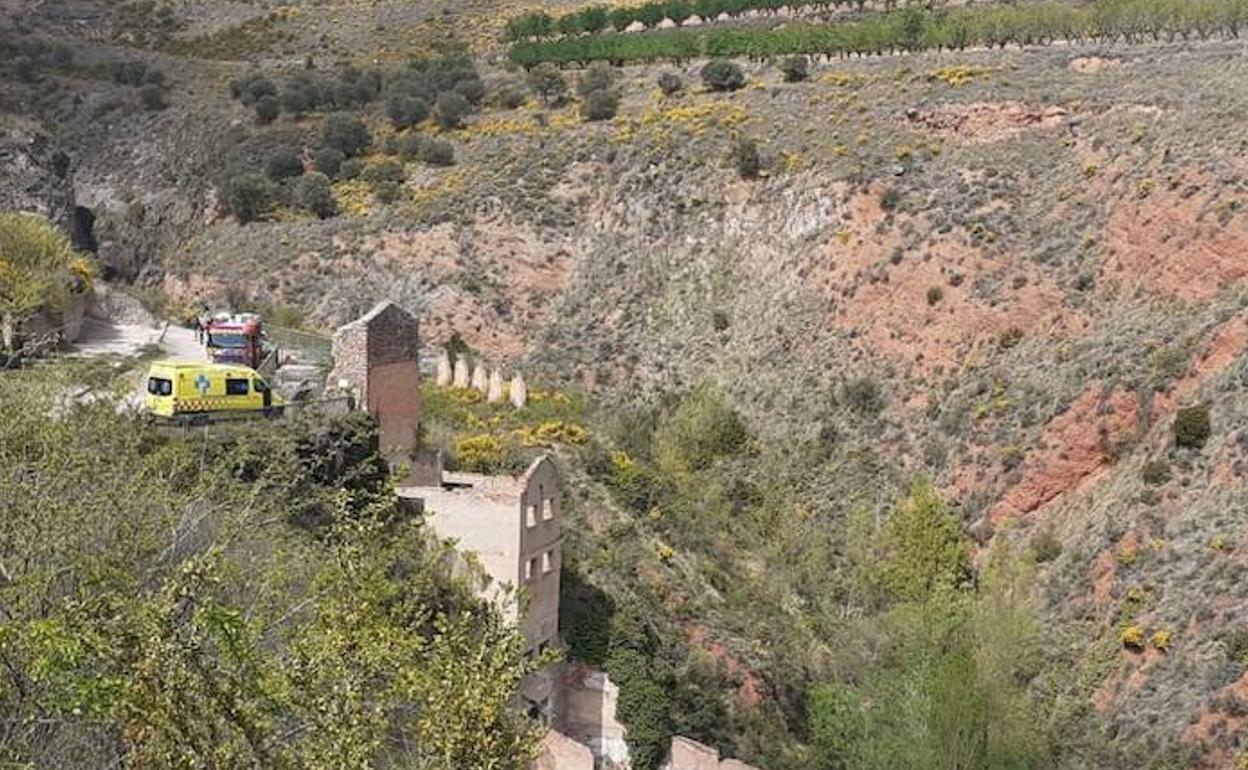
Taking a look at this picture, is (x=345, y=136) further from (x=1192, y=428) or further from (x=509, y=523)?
(x=509, y=523)

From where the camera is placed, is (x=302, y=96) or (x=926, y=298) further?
(x=302, y=96)

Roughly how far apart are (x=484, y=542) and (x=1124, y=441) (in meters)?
20.8

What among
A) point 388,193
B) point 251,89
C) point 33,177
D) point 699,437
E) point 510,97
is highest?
point 510,97

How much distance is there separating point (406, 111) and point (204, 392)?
4790 cm

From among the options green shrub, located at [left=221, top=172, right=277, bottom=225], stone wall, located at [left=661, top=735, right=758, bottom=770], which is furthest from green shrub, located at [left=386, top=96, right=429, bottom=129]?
stone wall, located at [left=661, top=735, right=758, bottom=770]

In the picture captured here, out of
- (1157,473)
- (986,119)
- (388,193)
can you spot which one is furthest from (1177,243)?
(388,193)

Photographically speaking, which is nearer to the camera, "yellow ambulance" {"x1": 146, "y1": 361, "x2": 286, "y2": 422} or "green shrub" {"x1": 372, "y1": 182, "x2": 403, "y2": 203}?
"yellow ambulance" {"x1": 146, "y1": 361, "x2": 286, "y2": 422}

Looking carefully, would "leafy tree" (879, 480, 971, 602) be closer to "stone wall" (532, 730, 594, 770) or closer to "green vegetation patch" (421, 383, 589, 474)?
"green vegetation patch" (421, 383, 589, 474)

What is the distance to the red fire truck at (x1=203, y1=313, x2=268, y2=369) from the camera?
3819 cm

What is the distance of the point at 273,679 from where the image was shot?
1447cm

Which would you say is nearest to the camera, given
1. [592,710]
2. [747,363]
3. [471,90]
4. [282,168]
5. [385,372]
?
[592,710]

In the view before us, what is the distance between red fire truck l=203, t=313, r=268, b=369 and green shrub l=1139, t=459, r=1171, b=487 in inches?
894

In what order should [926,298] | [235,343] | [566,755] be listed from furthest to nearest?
[926,298] → [235,343] → [566,755]

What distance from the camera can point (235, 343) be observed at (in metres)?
38.8
